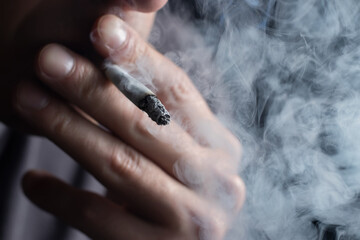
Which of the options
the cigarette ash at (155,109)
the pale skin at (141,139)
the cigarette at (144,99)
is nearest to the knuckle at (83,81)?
the pale skin at (141,139)

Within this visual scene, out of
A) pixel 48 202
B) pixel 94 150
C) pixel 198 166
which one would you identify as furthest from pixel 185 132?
pixel 48 202

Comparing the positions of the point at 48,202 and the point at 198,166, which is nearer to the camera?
the point at 198,166

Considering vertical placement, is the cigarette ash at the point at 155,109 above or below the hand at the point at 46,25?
below

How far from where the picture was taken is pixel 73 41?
62cm

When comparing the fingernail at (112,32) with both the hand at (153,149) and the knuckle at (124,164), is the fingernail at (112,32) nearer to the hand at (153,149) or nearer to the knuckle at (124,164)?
the hand at (153,149)

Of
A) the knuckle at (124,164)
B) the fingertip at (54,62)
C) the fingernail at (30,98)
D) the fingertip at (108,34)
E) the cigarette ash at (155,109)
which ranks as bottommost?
the cigarette ash at (155,109)

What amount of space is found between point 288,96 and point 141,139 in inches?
10.6

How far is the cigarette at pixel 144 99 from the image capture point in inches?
16.8

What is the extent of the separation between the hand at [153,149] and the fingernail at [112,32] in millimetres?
29

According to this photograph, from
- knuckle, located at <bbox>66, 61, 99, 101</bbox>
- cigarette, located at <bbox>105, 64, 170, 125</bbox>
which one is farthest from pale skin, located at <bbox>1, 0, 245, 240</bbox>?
cigarette, located at <bbox>105, 64, 170, 125</bbox>

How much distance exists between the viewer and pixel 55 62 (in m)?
0.60

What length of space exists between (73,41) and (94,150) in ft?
0.65

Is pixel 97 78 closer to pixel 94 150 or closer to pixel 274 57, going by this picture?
pixel 94 150

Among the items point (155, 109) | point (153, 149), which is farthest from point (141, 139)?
point (155, 109)
